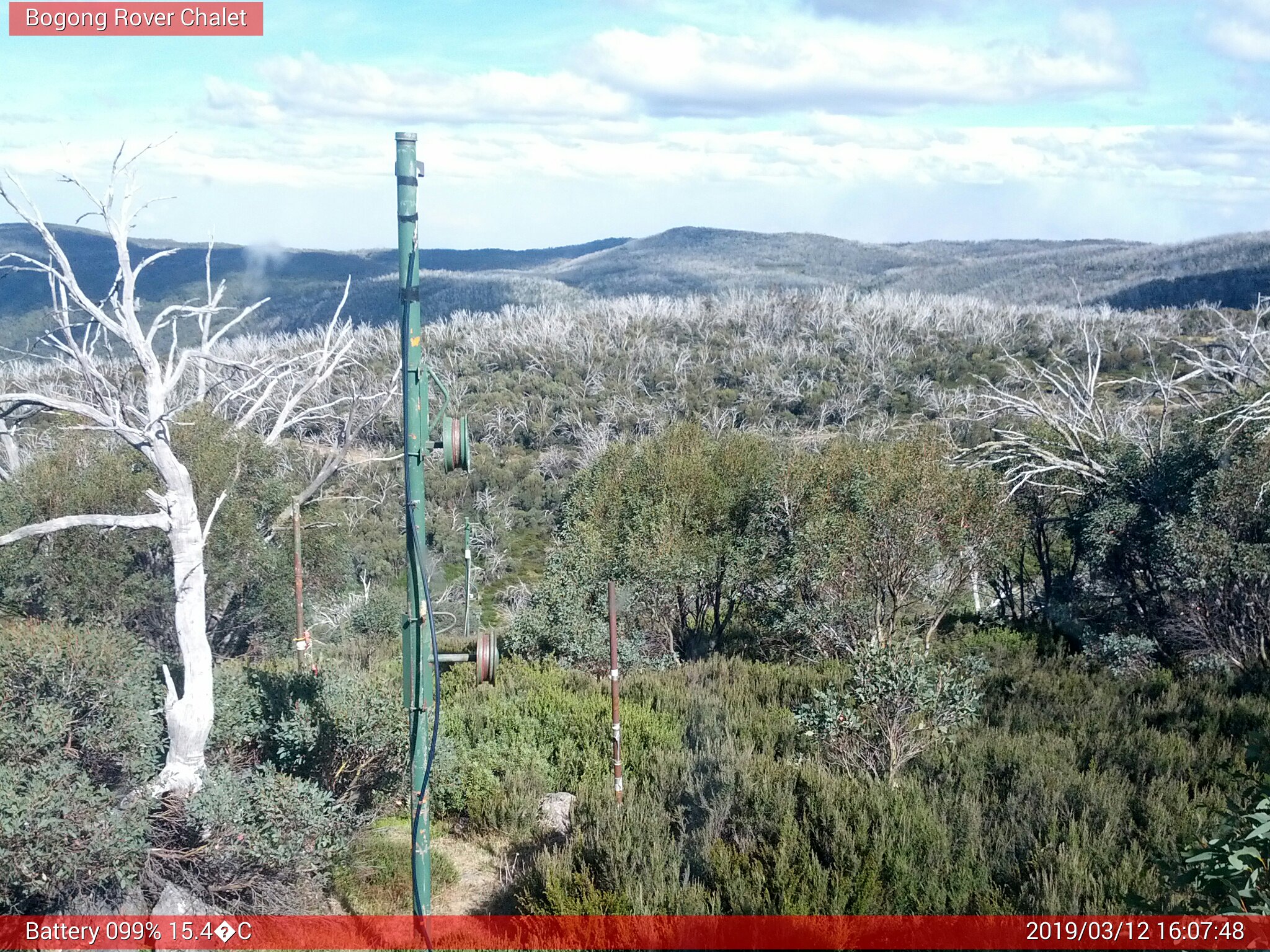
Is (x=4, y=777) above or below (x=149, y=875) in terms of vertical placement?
above

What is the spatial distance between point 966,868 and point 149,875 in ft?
16.0

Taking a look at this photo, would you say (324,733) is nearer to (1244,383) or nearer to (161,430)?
(161,430)

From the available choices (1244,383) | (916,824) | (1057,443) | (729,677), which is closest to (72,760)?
(916,824)

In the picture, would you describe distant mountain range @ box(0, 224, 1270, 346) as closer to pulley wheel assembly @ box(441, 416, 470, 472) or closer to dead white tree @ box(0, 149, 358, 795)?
dead white tree @ box(0, 149, 358, 795)

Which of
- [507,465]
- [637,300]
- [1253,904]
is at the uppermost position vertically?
[637,300]

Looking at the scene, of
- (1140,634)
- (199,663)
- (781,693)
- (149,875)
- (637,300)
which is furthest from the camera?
(637,300)

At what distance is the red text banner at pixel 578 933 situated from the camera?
5090mm

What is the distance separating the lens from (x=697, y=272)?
4904 inches

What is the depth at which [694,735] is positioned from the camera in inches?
378

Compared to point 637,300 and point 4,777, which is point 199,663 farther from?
point 637,300

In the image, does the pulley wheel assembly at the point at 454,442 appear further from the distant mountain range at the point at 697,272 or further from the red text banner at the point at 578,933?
the distant mountain range at the point at 697,272

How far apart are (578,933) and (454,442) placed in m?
2.91

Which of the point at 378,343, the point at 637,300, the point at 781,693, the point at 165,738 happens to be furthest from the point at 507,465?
the point at 637,300

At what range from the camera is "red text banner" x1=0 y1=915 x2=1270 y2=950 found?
5.09m
